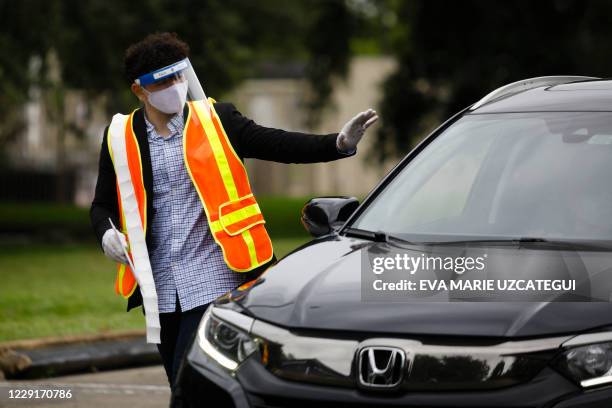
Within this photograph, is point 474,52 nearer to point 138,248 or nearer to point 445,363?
point 138,248

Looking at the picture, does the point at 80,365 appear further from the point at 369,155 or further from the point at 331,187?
the point at 331,187

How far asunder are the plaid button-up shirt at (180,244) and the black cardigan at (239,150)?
0.05 m

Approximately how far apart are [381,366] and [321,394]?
7.9 inches

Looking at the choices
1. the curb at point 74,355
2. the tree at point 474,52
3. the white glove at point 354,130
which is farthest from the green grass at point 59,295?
the tree at point 474,52

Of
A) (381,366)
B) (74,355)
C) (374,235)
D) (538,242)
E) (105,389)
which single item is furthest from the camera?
(74,355)

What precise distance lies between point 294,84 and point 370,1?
25714 mm

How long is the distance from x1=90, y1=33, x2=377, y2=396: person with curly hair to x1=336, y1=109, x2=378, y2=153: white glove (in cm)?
4

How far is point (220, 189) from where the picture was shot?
578 cm

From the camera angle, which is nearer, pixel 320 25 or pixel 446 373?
pixel 446 373

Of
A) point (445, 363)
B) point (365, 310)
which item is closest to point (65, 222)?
point (365, 310)

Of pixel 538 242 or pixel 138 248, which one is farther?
pixel 138 248

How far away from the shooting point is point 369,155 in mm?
30234

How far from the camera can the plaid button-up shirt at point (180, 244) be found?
5.81 m

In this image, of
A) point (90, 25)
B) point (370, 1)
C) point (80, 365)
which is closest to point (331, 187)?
point (370, 1)
